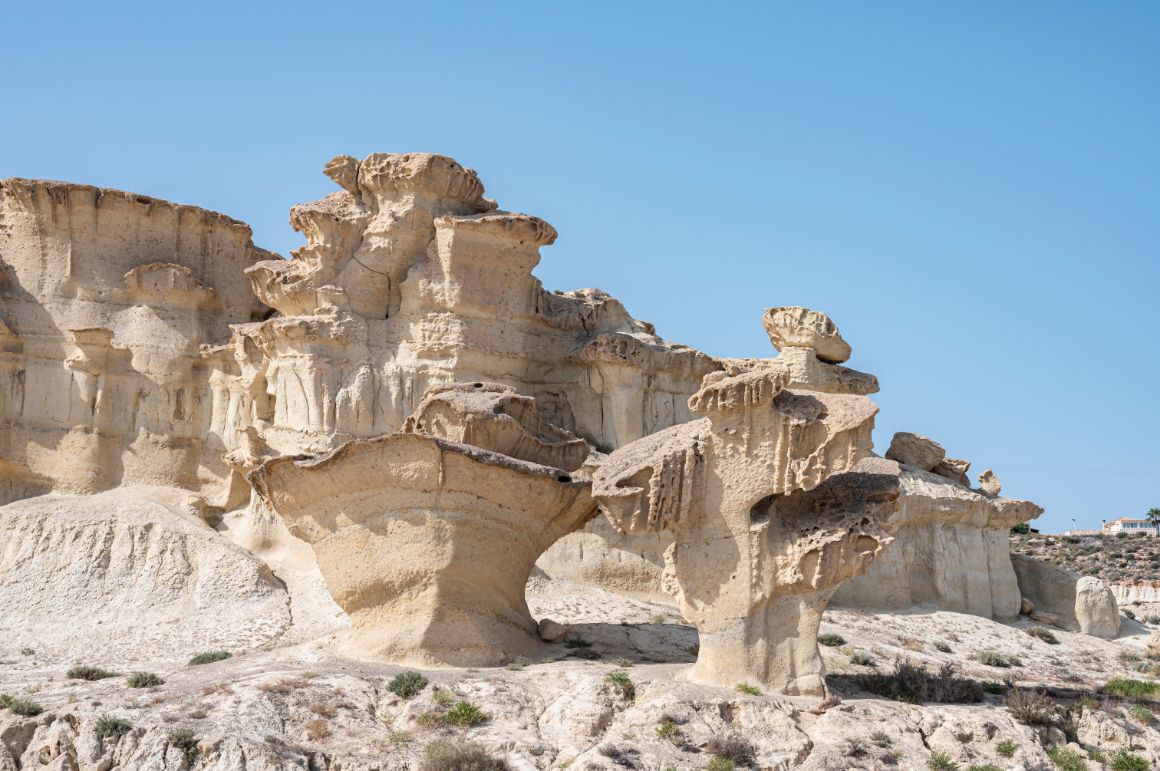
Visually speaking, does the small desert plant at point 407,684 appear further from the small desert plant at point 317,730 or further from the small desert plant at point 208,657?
the small desert plant at point 208,657

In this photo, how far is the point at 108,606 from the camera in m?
25.8

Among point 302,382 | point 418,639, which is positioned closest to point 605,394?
point 302,382

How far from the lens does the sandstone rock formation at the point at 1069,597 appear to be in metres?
30.5

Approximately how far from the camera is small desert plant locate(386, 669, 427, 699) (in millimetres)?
18391

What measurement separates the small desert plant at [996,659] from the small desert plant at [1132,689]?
2.64 metres

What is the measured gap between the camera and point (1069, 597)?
103ft

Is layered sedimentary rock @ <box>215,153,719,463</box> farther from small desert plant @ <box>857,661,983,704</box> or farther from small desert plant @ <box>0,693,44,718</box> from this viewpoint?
small desert plant @ <box>0,693,44,718</box>

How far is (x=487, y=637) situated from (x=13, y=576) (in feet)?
36.1

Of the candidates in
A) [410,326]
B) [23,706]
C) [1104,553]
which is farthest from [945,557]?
[1104,553]

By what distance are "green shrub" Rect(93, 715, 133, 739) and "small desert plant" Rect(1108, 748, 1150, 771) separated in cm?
1276

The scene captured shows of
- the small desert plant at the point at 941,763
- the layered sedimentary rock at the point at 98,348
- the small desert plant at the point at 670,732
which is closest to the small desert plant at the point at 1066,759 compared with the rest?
the small desert plant at the point at 941,763

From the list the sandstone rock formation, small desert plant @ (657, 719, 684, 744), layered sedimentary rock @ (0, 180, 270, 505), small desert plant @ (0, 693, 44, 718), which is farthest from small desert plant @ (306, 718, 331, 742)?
the sandstone rock formation

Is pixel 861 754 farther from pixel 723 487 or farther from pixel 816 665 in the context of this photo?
pixel 723 487

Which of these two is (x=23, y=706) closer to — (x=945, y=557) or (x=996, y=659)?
(x=996, y=659)
